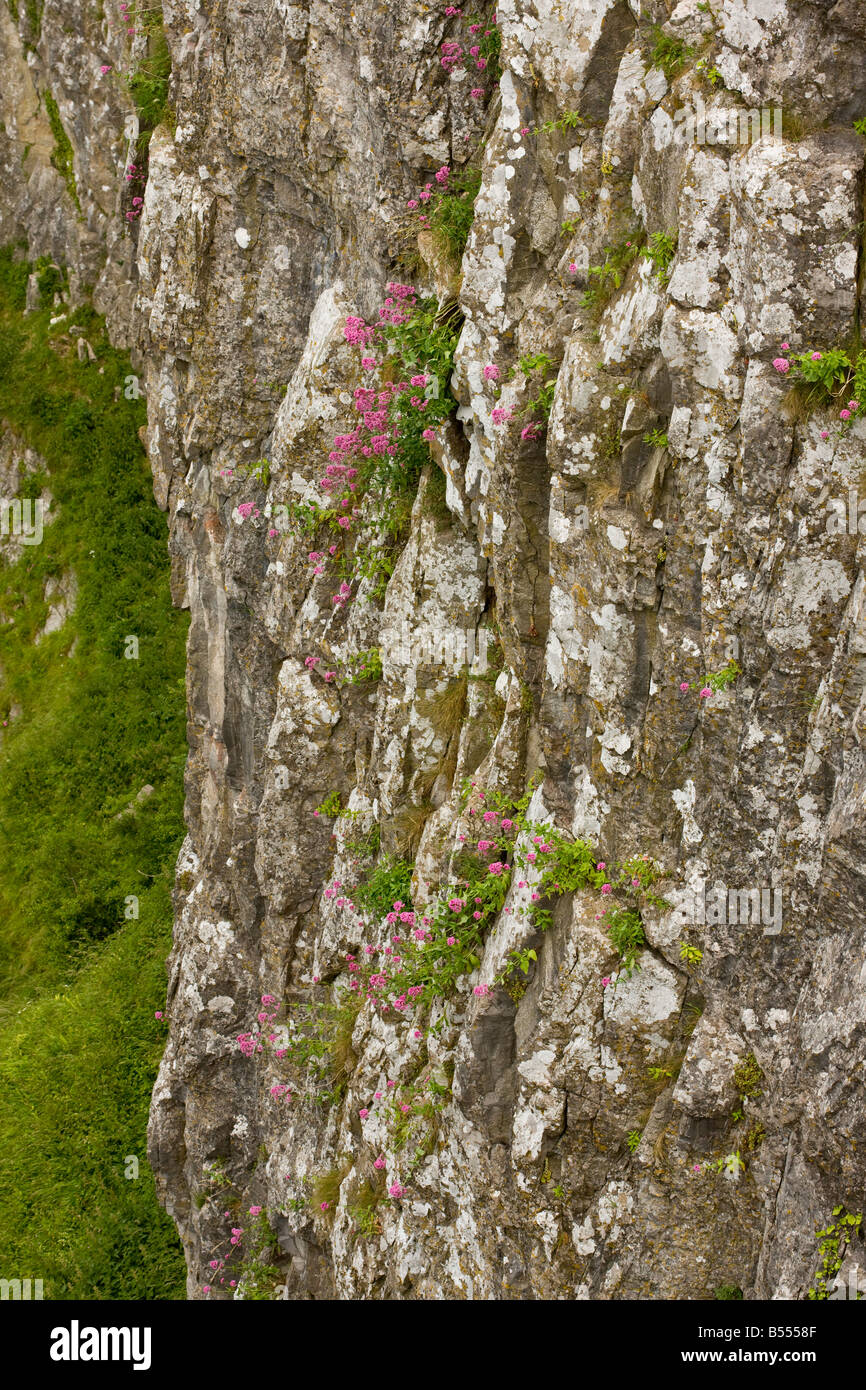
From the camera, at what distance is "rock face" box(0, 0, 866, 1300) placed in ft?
22.5

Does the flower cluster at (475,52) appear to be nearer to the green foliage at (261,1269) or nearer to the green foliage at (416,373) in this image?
the green foliage at (416,373)

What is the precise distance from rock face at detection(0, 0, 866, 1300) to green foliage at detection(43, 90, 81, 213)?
17308 millimetres

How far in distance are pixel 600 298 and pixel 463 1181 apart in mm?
7644

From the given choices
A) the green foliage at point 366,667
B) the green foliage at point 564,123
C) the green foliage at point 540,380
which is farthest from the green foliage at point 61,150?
the green foliage at point 540,380

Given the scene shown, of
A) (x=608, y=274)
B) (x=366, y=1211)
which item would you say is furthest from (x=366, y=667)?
(x=366, y=1211)

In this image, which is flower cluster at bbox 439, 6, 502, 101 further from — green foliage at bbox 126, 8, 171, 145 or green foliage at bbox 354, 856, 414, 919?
green foliage at bbox 354, 856, 414, 919

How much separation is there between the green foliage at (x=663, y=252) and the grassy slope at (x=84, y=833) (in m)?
17.6

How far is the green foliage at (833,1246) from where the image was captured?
21.5 feet

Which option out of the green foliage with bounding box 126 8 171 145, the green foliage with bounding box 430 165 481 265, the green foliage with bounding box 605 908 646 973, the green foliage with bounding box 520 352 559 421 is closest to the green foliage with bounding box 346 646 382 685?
the green foliage with bounding box 520 352 559 421

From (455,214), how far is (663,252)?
3647mm

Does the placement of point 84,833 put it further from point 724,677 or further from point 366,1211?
point 724,677

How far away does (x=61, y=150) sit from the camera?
2922 centimetres

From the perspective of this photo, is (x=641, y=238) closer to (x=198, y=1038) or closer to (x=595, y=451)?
(x=595, y=451)

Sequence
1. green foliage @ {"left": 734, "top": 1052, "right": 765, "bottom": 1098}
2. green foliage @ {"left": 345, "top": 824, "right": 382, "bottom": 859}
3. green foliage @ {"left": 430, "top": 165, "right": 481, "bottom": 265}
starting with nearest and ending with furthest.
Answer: green foliage @ {"left": 734, "top": 1052, "right": 765, "bottom": 1098}, green foliage @ {"left": 430, "top": 165, "right": 481, "bottom": 265}, green foliage @ {"left": 345, "top": 824, "right": 382, "bottom": 859}
